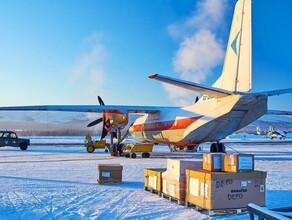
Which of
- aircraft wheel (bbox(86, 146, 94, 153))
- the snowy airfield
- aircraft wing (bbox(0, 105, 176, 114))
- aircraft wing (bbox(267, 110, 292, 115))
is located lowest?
the snowy airfield

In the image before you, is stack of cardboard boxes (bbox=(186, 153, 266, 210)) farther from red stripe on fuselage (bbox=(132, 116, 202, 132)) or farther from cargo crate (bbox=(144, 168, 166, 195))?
red stripe on fuselage (bbox=(132, 116, 202, 132))

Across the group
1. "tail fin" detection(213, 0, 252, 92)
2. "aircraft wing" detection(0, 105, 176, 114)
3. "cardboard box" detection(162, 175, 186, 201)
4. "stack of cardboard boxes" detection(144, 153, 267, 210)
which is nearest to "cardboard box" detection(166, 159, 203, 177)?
"stack of cardboard boxes" detection(144, 153, 267, 210)

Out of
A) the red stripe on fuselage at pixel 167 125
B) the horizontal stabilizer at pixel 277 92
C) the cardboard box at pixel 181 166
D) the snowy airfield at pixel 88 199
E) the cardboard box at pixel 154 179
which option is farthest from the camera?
the red stripe on fuselage at pixel 167 125

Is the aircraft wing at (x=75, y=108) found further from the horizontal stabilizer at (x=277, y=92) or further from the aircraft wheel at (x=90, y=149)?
the horizontal stabilizer at (x=277, y=92)

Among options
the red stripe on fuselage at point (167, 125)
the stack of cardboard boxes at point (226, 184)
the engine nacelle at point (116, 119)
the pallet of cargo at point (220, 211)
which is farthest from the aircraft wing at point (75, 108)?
the pallet of cargo at point (220, 211)

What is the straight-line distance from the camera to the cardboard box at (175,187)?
26.8 ft

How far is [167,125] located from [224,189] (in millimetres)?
16434

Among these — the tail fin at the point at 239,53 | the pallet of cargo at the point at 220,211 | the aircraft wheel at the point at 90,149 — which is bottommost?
the pallet of cargo at the point at 220,211

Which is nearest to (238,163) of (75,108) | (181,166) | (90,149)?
(181,166)

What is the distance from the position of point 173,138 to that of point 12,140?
1826cm

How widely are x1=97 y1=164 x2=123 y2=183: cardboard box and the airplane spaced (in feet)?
10.6

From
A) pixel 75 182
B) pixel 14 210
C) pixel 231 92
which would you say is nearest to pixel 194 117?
pixel 231 92

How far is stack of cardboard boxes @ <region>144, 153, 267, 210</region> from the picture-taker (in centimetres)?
727

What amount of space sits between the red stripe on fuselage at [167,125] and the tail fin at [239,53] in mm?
3453
